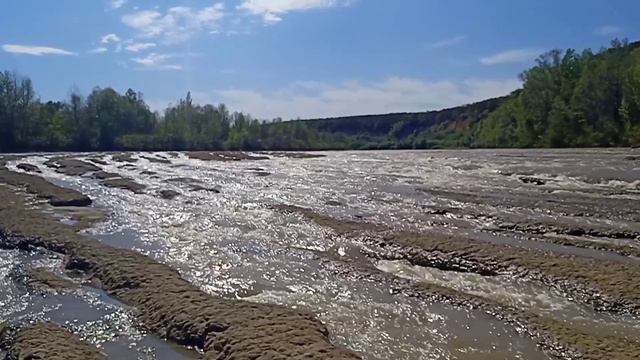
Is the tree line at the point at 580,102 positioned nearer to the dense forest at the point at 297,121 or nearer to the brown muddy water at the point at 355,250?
the dense forest at the point at 297,121

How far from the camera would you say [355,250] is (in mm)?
19828

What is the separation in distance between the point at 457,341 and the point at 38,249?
1506 cm

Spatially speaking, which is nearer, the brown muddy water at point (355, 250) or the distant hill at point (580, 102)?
the brown muddy water at point (355, 250)

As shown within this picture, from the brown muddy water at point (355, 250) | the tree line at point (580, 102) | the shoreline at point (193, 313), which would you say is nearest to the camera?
the shoreline at point (193, 313)

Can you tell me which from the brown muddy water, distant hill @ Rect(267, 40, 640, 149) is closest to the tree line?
distant hill @ Rect(267, 40, 640, 149)

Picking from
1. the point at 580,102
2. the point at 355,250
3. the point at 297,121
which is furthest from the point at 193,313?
the point at 297,121

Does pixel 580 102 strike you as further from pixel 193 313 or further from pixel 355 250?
pixel 193 313

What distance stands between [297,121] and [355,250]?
160 m

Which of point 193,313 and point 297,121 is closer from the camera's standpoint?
point 193,313

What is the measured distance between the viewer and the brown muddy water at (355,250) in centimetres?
1164

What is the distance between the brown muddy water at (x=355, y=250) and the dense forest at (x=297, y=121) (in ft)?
184

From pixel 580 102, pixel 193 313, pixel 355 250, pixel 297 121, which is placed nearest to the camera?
pixel 193 313

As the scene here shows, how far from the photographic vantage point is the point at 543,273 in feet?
51.3

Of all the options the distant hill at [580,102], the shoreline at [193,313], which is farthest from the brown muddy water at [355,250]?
the distant hill at [580,102]
